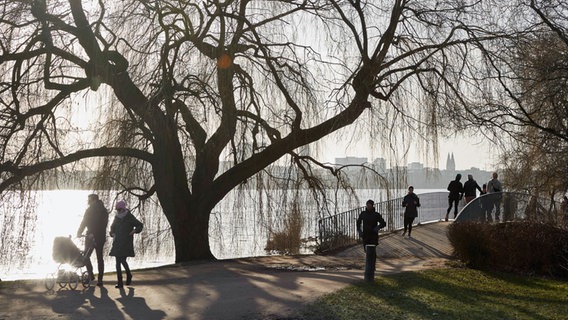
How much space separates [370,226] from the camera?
16.9 meters

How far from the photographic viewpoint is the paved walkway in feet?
38.3

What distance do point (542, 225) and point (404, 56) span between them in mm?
5501

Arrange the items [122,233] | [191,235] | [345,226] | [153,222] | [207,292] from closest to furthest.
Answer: [207,292] → [122,233] → [153,222] → [191,235] → [345,226]

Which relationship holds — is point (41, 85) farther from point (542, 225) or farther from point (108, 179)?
point (542, 225)

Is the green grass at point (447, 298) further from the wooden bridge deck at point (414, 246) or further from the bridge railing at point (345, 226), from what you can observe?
the bridge railing at point (345, 226)

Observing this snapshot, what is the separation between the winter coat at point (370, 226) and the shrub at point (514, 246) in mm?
2904

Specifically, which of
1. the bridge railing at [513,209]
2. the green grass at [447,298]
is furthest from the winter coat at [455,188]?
the green grass at [447,298]

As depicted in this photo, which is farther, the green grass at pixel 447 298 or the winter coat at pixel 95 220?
the winter coat at pixel 95 220

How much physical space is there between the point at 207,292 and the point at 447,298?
4571mm

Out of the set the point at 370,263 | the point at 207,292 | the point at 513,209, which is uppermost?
the point at 513,209

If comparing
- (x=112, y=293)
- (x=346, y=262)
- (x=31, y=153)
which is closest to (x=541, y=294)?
(x=346, y=262)

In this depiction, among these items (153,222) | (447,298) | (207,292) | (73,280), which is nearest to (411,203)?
(153,222)

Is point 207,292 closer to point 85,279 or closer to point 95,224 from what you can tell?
point 85,279

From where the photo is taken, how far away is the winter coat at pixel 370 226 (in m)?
16.9
